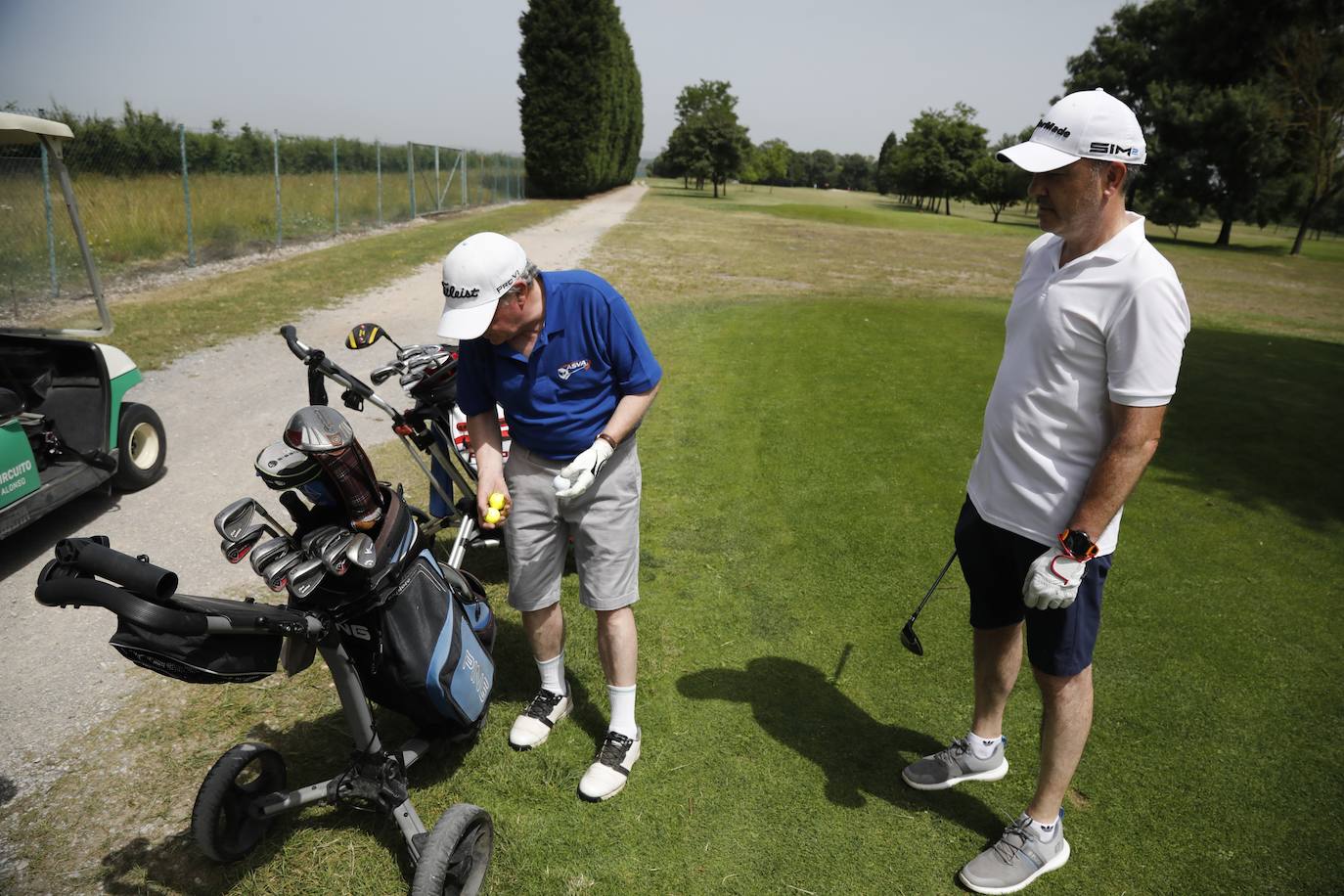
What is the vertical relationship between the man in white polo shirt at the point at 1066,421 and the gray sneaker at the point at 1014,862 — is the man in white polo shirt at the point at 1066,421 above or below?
above

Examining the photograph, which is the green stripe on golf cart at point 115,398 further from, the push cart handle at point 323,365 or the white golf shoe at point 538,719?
the white golf shoe at point 538,719

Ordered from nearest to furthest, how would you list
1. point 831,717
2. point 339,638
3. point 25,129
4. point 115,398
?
1. point 339,638
2. point 831,717
3. point 25,129
4. point 115,398

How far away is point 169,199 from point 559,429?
14547mm

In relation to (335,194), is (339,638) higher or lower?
lower

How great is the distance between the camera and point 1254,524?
576 centimetres

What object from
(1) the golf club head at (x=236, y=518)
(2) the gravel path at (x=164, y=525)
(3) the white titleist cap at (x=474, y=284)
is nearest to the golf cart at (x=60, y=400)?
(2) the gravel path at (x=164, y=525)

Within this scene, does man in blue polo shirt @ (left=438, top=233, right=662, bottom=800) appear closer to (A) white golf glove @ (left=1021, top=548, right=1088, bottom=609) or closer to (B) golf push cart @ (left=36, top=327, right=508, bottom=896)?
(B) golf push cart @ (left=36, top=327, right=508, bottom=896)

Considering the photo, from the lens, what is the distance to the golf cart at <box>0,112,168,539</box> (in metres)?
4.36

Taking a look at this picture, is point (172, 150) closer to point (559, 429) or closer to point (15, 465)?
point (15, 465)

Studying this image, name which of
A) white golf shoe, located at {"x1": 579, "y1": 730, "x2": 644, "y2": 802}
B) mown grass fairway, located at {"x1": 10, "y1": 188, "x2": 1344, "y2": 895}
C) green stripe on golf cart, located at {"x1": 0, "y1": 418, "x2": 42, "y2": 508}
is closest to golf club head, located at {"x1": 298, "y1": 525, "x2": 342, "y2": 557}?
mown grass fairway, located at {"x1": 10, "y1": 188, "x2": 1344, "y2": 895}

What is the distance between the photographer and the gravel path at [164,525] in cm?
331

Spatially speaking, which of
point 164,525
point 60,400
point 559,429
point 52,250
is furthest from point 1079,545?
point 52,250

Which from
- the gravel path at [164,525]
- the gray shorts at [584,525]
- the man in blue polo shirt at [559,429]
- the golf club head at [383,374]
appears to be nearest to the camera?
the man in blue polo shirt at [559,429]

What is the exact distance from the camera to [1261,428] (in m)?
8.18
